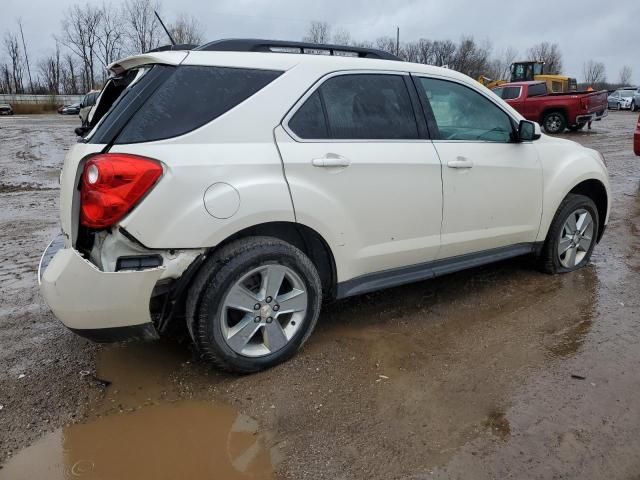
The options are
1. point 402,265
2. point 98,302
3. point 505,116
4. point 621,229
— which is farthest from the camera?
point 621,229

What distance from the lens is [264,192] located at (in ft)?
8.96

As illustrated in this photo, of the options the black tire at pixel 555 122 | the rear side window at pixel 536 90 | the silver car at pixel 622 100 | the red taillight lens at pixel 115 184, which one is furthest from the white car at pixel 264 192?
the silver car at pixel 622 100

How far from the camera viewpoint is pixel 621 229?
595 centimetres

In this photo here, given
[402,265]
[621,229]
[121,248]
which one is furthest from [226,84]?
[621,229]

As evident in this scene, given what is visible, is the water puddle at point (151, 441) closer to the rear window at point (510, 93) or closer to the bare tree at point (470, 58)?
the rear window at point (510, 93)

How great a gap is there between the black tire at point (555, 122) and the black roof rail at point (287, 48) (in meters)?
17.0

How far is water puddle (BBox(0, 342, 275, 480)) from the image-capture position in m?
2.25

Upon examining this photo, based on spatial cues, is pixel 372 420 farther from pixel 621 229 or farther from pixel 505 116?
pixel 621 229

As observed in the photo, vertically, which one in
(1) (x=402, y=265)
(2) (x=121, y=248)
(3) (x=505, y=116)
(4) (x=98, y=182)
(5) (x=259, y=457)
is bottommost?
(5) (x=259, y=457)

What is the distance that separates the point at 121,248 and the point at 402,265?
175 centimetres

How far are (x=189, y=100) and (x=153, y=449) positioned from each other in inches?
67.4

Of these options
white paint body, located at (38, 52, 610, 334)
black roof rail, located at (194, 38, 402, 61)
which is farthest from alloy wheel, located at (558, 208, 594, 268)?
black roof rail, located at (194, 38, 402, 61)

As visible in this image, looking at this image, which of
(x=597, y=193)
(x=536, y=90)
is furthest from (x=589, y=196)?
(x=536, y=90)

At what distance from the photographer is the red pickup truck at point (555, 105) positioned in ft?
59.0
